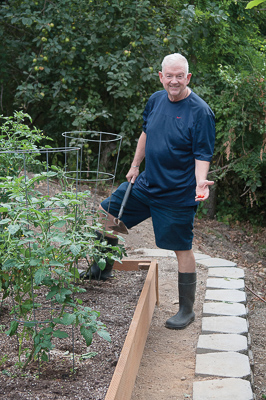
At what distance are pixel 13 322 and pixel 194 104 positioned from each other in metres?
1.79

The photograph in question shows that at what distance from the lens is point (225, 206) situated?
321 inches

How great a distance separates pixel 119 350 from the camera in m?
2.57

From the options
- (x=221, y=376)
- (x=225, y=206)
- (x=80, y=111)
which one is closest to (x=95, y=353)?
(x=221, y=376)

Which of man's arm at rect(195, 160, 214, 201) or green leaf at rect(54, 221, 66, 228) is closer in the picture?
green leaf at rect(54, 221, 66, 228)

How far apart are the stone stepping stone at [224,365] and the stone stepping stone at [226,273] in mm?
1531

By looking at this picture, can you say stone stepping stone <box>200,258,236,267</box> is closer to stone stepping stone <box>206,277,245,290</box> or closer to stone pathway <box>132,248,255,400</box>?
stone pathway <box>132,248,255,400</box>

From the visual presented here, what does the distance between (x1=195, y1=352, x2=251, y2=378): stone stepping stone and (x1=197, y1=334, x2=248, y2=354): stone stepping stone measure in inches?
2.3

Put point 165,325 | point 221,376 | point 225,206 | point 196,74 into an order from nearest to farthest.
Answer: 1. point 221,376
2. point 165,325
3. point 196,74
4. point 225,206

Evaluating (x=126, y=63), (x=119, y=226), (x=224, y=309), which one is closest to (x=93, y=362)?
(x=119, y=226)

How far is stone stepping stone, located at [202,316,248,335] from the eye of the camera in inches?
131

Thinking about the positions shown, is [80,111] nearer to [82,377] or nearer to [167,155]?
[167,155]

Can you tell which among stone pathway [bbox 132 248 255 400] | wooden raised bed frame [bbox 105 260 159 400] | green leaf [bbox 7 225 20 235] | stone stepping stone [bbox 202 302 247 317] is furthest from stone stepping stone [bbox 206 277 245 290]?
green leaf [bbox 7 225 20 235]

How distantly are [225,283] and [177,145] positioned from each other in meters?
1.54

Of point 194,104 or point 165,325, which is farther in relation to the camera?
point 165,325
